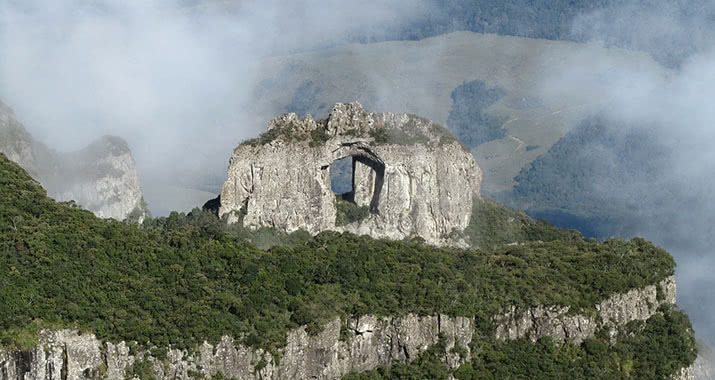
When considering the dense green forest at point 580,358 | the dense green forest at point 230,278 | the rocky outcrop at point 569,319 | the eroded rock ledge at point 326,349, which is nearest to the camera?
the eroded rock ledge at point 326,349

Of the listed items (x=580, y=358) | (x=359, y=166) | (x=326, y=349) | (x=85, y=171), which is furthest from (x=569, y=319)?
(x=85, y=171)

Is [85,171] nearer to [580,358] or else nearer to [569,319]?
[569,319]

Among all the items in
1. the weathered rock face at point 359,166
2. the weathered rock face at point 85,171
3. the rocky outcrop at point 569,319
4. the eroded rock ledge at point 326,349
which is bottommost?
the eroded rock ledge at point 326,349

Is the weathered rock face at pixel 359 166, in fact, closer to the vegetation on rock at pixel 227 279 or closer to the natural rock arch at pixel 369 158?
the natural rock arch at pixel 369 158

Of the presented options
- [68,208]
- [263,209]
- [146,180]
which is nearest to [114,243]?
[68,208]

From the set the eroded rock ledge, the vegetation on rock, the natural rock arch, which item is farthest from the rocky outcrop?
the natural rock arch

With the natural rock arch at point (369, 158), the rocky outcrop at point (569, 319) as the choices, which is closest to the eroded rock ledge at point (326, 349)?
the rocky outcrop at point (569, 319)
